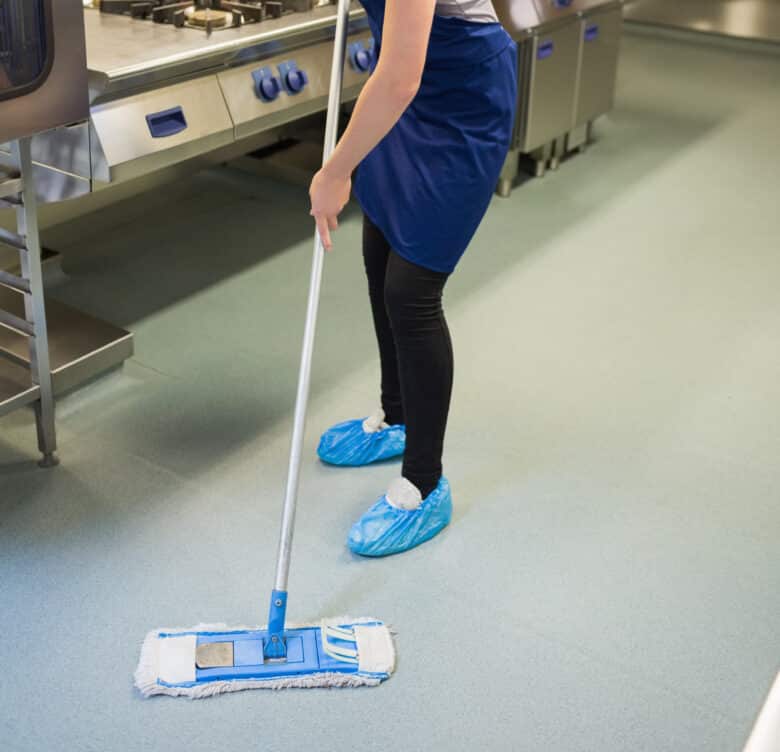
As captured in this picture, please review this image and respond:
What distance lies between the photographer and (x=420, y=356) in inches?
76.5

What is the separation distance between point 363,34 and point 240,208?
92 centimetres

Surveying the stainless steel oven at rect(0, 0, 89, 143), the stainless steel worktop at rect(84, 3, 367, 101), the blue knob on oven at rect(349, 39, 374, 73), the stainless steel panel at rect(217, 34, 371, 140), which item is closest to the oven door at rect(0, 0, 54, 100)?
the stainless steel oven at rect(0, 0, 89, 143)

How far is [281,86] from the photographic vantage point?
2.57 m

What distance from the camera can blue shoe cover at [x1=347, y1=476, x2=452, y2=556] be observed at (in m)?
2.05

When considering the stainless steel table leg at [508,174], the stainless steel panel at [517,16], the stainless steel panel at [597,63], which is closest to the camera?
the stainless steel panel at [517,16]

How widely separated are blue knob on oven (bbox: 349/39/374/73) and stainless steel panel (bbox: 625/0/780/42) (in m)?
3.36

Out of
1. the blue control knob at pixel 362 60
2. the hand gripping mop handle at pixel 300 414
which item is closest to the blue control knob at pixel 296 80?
the blue control knob at pixel 362 60

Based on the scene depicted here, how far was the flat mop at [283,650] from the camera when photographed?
172 cm

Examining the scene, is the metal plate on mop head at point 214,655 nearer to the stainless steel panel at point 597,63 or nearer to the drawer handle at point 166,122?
the drawer handle at point 166,122

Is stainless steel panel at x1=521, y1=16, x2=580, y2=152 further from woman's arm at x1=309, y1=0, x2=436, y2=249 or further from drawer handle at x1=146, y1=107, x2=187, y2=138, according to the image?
woman's arm at x1=309, y1=0, x2=436, y2=249

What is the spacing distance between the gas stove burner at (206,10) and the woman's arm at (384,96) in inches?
37.5

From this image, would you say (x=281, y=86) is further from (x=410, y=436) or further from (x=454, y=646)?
(x=454, y=646)

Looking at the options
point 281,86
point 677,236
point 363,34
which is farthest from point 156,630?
point 677,236

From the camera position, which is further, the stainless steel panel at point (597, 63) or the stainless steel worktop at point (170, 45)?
the stainless steel panel at point (597, 63)
